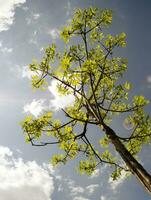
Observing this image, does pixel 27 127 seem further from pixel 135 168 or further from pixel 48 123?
pixel 135 168

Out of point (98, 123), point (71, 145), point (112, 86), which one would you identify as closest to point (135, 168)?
point (98, 123)

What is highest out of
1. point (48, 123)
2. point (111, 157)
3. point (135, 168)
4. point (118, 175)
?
point (48, 123)

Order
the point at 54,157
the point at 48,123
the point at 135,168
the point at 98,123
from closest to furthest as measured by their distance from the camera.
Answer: the point at 135,168
the point at 98,123
the point at 48,123
the point at 54,157

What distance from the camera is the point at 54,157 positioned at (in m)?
10.2

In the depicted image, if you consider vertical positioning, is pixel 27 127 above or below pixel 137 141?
above

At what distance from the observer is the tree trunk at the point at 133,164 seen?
6.75 metres

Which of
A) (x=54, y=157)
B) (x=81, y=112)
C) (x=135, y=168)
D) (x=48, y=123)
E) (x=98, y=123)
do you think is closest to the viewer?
(x=135, y=168)

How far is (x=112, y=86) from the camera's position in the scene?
11047mm

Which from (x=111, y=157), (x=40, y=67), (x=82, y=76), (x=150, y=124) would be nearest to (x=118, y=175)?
(x=111, y=157)

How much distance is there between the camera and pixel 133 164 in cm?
725

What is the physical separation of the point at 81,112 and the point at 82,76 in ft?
6.59

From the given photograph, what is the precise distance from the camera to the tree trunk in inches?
266

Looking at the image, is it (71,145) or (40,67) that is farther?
(40,67)

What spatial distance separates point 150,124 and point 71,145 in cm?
285
